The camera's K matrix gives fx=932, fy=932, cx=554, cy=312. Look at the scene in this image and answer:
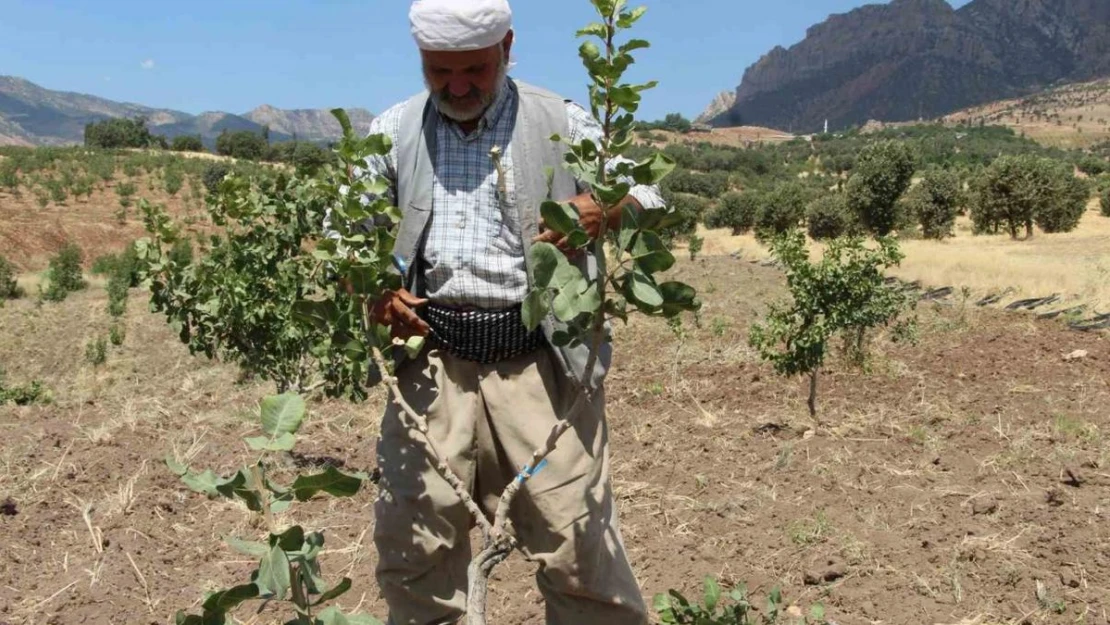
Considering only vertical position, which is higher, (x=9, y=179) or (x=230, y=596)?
(x=9, y=179)

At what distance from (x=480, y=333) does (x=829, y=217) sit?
36646mm

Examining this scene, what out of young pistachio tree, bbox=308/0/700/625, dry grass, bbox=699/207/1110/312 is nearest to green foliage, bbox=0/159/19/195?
dry grass, bbox=699/207/1110/312

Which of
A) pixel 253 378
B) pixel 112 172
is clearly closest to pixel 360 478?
pixel 253 378

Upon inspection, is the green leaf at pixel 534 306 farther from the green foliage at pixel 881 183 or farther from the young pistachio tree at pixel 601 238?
the green foliage at pixel 881 183

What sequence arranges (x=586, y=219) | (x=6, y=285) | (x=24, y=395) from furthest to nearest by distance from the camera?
1. (x=6, y=285)
2. (x=24, y=395)
3. (x=586, y=219)

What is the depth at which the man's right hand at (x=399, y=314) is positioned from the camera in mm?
1933

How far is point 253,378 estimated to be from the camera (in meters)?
8.35

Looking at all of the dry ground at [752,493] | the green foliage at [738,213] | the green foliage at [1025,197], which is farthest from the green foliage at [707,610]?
the green foliage at [738,213]

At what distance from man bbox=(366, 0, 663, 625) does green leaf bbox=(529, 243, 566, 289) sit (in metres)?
0.58

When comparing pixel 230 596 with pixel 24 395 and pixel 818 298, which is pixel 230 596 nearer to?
pixel 818 298

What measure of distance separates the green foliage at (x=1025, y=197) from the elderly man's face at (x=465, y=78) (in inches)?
1177

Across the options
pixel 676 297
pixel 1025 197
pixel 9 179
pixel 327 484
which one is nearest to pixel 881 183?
pixel 1025 197

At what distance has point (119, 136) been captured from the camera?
2352 inches

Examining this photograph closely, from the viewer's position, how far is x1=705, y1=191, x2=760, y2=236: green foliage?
4156 centimetres
